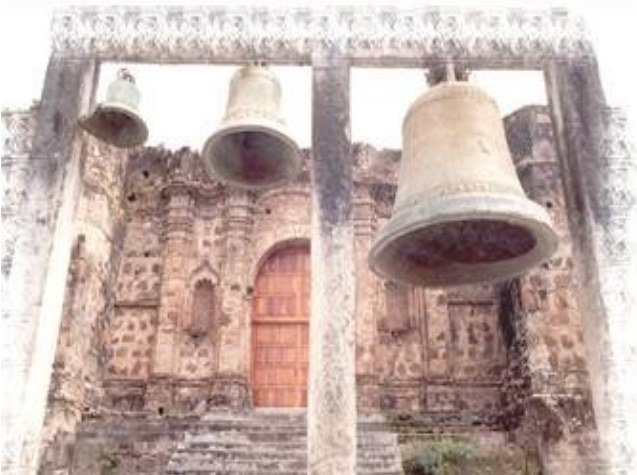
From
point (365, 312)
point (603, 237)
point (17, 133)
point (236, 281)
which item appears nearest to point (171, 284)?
point (236, 281)

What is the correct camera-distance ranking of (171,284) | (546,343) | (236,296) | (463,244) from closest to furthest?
(463,244) < (546,343) < (236,296) < (171,284)

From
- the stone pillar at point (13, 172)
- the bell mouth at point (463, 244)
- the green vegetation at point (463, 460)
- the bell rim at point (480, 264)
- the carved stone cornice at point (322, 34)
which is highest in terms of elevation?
the carved stone cornice at point (322, 34)

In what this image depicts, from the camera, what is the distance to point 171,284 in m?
11.9

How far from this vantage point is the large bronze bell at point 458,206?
3.37 meters

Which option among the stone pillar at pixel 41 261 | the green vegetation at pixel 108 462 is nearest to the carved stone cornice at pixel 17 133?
the stone pillar at pixel 41 261

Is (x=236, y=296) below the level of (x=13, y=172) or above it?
above

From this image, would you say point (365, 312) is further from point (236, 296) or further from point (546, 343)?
point (546, 343)

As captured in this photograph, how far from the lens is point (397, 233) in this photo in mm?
3465


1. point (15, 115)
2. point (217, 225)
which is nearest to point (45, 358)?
point (15, 115)

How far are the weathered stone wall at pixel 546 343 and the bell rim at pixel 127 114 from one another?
17.4 feet

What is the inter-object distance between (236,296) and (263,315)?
21.5 inches

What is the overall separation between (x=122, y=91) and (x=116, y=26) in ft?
1.79

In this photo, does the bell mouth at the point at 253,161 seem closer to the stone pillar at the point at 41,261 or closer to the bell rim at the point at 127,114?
the bell rim at the point at 127,114

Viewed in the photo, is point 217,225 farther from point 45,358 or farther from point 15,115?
point 45,358
